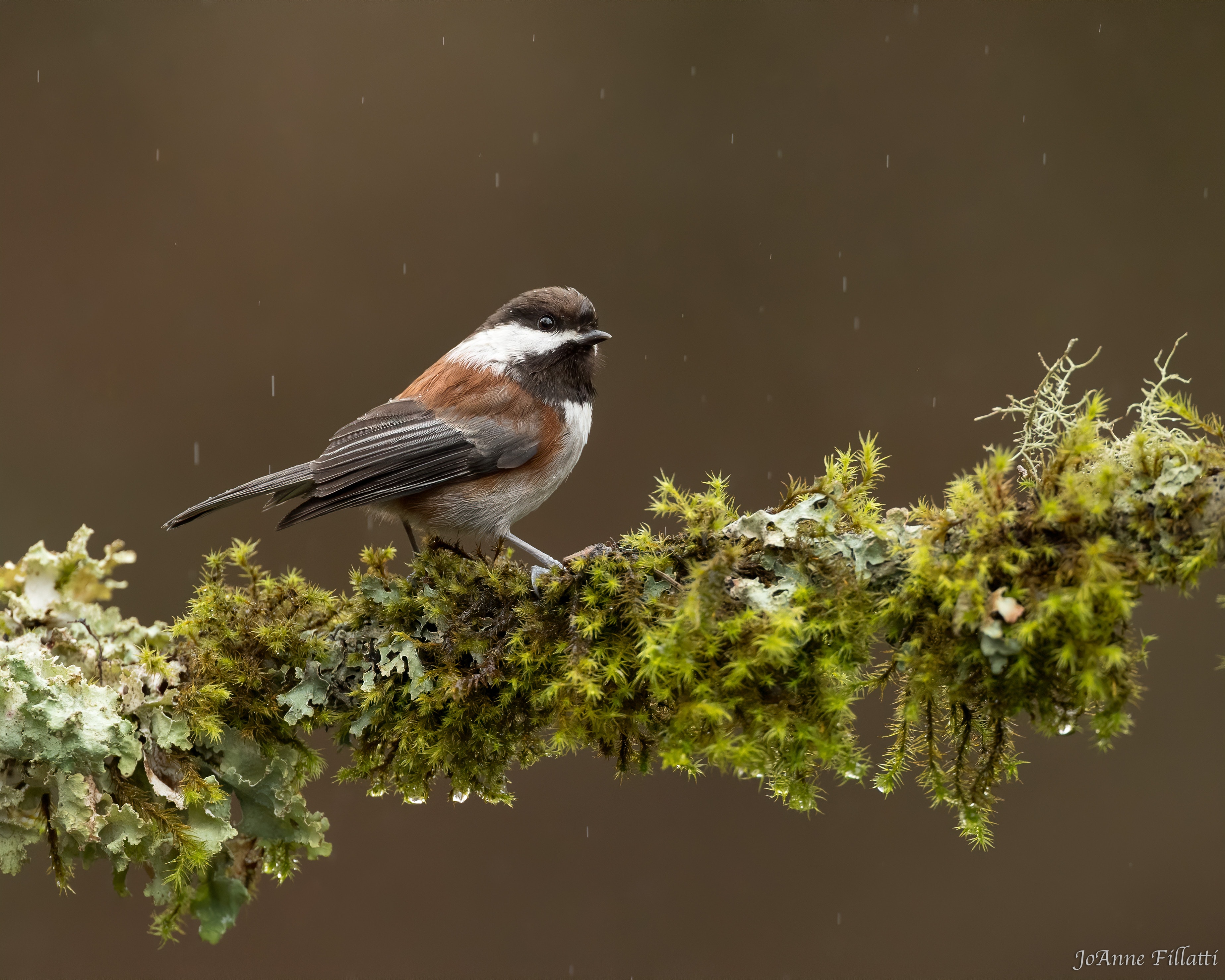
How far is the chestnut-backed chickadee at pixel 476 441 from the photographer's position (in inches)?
93.9

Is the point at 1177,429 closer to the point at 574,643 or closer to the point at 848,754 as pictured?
the point at 848,754

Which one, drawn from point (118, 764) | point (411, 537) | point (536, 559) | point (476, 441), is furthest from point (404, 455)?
point (118, 764)

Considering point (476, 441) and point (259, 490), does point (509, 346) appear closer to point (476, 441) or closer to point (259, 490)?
point (476, 441)

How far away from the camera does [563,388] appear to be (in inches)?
105

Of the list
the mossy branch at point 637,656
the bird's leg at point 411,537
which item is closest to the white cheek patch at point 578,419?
the bird's leg at point 411,537

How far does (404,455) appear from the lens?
7.98ft

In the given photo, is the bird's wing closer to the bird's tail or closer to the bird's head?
the bird's tail

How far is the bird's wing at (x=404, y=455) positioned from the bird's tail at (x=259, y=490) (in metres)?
0.04

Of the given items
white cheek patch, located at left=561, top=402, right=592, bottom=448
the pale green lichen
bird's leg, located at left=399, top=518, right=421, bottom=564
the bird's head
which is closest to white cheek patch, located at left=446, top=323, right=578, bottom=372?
the bird's head

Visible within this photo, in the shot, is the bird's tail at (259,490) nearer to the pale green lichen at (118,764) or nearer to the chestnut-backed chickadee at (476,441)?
the chestnut-backed chickadee at (476,441)

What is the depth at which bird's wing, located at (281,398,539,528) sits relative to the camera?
2.37 m

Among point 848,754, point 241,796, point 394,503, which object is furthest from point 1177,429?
point 241,796

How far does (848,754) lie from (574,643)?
1.75ft

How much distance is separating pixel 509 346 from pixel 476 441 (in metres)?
0.34
